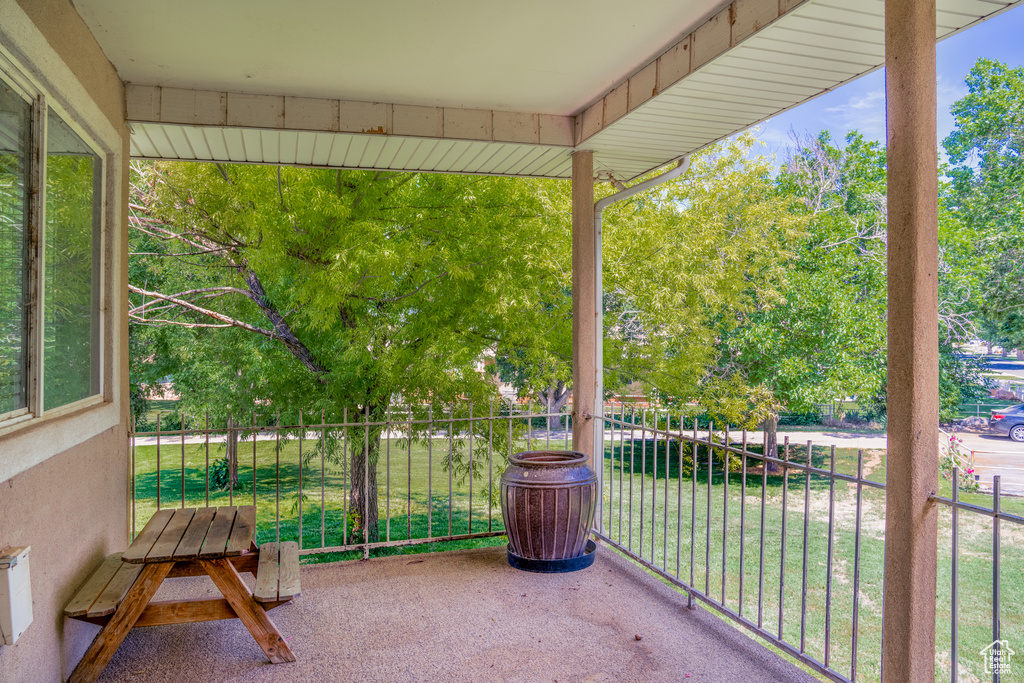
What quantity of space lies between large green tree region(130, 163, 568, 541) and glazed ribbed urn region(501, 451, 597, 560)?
2.96 metres

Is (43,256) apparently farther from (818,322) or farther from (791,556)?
(818,322)

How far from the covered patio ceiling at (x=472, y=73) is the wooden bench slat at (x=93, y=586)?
2.59m

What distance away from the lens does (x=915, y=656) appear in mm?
2201

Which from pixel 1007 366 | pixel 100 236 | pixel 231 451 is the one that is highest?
pixel 100 236

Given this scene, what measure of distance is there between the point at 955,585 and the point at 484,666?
1.94 meters

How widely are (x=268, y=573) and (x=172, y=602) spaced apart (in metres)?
0.44

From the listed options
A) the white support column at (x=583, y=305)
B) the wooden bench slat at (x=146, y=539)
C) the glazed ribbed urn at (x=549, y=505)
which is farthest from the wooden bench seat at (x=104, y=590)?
the white support column at (x=583, y=305)

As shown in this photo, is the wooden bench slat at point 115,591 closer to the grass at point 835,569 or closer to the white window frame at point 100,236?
the white window frame at point 100,236

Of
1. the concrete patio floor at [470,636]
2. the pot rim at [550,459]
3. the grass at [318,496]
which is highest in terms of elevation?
the pot rim at [550,459]

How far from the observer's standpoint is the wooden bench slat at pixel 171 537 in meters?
2.87

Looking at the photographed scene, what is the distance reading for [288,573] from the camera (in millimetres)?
3223

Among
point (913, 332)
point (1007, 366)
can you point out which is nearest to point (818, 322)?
point (1007, 366)

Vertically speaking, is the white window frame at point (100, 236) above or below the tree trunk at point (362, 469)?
above

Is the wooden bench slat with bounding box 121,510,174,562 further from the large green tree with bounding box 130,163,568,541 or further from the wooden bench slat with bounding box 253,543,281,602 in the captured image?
the large green tree with bounding box 130,163,568,541
